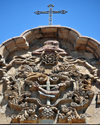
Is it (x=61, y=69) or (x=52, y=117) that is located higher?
(x=61, y=69)

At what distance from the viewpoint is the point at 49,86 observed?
788 centimetres

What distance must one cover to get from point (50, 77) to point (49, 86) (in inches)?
18.5

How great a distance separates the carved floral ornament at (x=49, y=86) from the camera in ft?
23.4

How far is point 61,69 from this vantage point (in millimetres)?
8547

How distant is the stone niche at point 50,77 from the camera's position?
23.6ft

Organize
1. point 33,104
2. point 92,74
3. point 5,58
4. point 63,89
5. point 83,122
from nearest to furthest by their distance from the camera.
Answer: point 83,122 < point 33,104 < point 63,89 < point 92,74 < point 5,58

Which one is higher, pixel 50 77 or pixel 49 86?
pixel 50 77

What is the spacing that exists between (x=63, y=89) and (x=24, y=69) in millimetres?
1548

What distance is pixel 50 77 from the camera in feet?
27.1

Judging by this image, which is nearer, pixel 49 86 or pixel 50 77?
pixel 49 86

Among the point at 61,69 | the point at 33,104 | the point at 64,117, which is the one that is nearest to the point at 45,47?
the point at 61,69

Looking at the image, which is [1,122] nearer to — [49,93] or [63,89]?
[49,93]

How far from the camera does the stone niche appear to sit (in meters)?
7.19

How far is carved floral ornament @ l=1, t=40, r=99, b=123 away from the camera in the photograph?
7.13m
